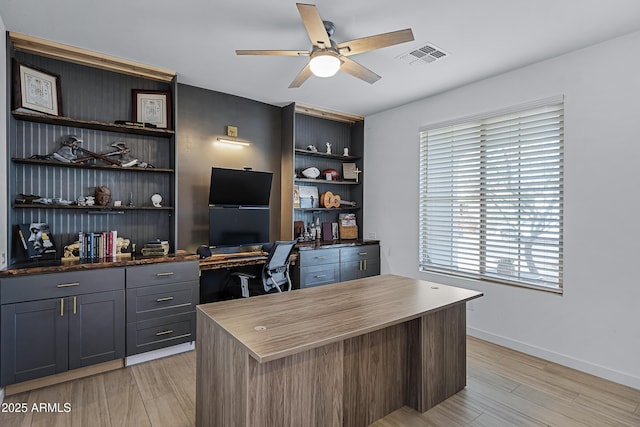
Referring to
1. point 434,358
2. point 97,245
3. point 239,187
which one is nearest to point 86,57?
point 97,245

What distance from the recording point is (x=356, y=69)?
2713 mm

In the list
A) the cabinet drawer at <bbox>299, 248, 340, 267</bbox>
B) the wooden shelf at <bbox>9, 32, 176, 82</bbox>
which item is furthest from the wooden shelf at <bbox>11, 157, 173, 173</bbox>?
the cabinet drawer at <bbox>299, 248, 340, 267</bbox>

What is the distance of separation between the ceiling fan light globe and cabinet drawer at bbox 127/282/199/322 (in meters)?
2.26

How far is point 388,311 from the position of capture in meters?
1.91

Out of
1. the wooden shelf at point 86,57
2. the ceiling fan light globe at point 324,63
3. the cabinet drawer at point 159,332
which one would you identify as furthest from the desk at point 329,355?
the wooden shelf at point 86,57

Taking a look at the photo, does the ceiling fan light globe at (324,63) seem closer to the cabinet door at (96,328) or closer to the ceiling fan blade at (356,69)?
the ceiling fan blade at (356,69)

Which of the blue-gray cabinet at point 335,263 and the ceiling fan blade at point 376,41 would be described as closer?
the ceiling fan blade at point 376,41

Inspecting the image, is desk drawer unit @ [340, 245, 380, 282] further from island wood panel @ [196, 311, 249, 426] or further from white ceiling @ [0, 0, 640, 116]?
island wood panel @ [196, 311, 249, 426]

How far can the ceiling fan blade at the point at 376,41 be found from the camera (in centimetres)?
212

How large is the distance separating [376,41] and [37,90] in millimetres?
2911

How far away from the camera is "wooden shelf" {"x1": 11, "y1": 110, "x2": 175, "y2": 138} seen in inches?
109

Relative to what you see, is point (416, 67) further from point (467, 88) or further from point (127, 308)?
point (127, 308)

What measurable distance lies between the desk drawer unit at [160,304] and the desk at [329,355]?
4.22 ft

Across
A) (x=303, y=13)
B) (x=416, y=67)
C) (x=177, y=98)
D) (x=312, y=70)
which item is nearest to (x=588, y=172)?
(x=416, y=67)
